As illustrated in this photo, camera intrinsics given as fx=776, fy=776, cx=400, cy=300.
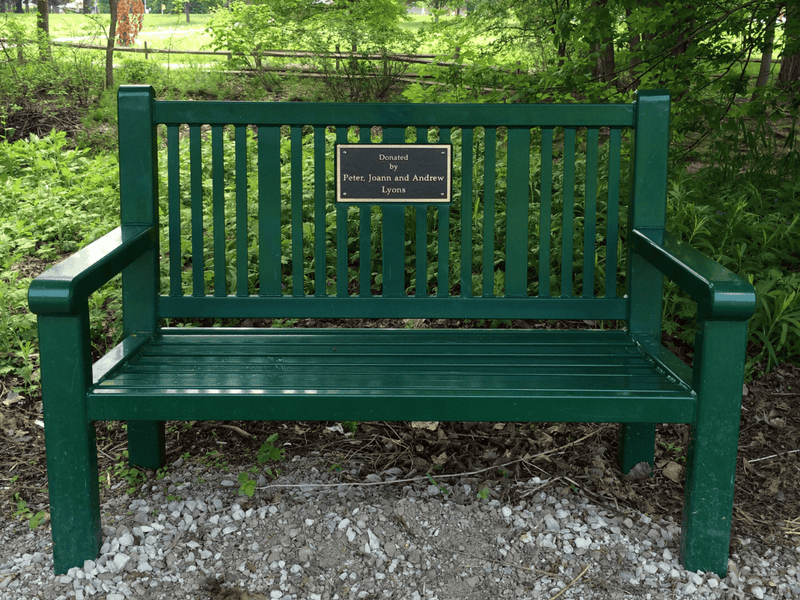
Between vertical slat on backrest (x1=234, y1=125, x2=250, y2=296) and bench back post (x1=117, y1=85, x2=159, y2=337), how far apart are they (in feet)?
0.81

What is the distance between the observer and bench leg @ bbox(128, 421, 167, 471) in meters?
2.48

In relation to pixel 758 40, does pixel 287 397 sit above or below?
below

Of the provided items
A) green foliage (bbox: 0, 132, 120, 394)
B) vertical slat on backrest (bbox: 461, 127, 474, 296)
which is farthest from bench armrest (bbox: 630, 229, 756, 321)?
green foliage (bbox: 0, 132, 120, 394)

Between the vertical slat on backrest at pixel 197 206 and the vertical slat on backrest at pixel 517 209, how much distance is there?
3.12 ft

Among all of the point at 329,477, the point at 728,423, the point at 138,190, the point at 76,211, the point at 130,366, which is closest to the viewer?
the point at 728,423

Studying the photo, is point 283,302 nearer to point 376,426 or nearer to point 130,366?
point 130,366

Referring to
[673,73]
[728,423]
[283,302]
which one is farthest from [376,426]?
[673,73]

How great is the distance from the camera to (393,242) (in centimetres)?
244

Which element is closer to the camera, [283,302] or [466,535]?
Result: [466,535]

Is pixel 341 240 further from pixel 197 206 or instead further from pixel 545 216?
pixel 545 216

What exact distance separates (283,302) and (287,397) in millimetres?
598

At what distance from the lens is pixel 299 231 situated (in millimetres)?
2436

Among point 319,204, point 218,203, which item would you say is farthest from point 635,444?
point 218,203

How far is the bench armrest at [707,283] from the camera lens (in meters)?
1.76
